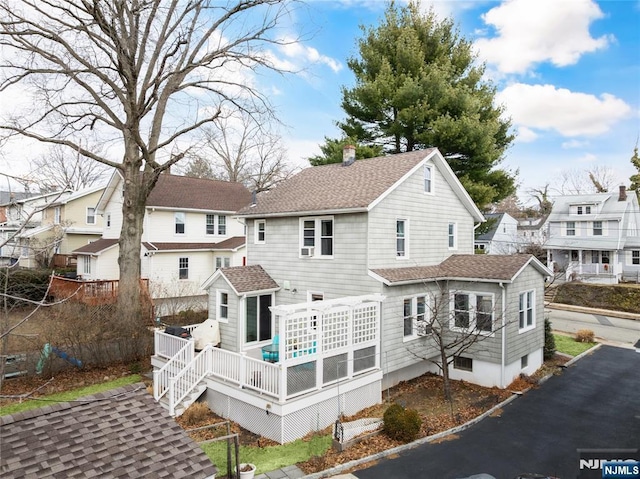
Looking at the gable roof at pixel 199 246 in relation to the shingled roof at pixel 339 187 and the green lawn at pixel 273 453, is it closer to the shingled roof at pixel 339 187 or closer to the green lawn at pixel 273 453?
the shingled roof at pixel 339 187

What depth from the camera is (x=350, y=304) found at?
1127 cm

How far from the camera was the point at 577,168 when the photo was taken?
1918 inches

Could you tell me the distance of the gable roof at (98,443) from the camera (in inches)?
182

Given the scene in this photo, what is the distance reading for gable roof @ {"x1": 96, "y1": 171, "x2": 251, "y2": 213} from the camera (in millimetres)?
25141

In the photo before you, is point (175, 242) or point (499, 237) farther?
point (499, 237)

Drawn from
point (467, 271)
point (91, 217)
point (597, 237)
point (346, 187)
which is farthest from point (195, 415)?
point (597, 237)

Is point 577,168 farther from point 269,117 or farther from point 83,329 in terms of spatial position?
point 83,329

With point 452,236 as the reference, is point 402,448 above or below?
below

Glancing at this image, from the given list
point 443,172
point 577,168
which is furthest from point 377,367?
point 577,168

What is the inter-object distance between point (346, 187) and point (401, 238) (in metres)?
2.89

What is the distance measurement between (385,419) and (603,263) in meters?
34.2

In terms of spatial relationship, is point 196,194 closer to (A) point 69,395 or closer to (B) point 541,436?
(A) point 69,395

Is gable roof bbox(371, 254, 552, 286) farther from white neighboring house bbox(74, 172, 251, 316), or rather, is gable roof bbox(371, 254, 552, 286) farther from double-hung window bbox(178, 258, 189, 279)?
double-hung window bbox(178, 258, 189, 279)

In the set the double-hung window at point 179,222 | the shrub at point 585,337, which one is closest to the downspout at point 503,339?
the shrub at point 585,337
